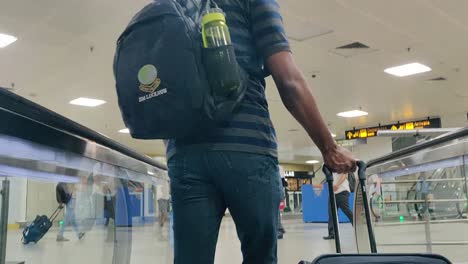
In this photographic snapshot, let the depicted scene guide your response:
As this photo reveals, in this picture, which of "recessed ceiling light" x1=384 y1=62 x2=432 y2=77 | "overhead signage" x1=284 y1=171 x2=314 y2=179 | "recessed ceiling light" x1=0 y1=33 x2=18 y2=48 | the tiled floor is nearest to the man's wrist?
the tiled floor

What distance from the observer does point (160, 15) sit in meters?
1.24

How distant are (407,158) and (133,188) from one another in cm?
185

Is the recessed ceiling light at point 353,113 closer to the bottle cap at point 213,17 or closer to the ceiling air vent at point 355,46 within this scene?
the ceiling air vent at point 355,46

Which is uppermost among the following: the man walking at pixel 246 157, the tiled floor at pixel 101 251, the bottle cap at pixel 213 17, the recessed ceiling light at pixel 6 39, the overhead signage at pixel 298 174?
the recessed ceiling light at pixel 6 39

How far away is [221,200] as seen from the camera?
134cm

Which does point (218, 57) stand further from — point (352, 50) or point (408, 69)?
point (408, 69)

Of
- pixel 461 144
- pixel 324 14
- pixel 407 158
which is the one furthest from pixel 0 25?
pixel 461 144

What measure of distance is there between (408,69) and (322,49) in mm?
2348

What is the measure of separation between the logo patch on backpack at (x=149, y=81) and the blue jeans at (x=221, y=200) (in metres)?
0.20

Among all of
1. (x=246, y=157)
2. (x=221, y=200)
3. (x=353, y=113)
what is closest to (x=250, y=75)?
(x=246, y=157)

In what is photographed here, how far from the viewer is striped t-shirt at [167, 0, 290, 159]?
1.28 m

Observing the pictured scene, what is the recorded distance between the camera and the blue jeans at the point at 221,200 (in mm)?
1272

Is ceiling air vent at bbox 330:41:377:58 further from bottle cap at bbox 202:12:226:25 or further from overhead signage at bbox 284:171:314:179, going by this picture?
overhead signage at bbox 284:171:314:179

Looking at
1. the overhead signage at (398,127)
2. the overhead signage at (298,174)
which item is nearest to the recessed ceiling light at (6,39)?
the overhead signage at (398,127)
